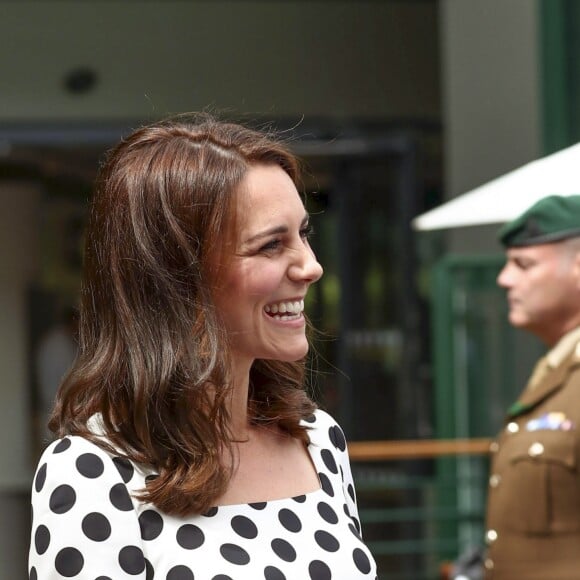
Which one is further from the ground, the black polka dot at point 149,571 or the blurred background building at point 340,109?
the blurred background building at point 340,109

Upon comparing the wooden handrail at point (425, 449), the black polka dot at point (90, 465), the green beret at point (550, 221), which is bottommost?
the wooden handrail at point (425, 449)

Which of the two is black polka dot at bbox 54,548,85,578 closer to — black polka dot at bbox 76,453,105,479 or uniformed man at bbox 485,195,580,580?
black polka dot at bbox 76,453,105,479

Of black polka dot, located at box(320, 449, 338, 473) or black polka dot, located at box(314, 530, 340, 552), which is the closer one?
black polka dot, located at box(314, 530, 340, 552)

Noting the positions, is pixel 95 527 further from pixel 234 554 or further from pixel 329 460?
pixel 329 460

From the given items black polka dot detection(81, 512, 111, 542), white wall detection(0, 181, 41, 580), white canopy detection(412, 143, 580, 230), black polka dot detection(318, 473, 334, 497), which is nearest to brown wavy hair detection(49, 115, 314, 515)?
black polka dot detection(81, 512, 111, 542)

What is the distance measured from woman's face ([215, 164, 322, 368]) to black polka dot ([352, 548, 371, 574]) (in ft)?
1.12

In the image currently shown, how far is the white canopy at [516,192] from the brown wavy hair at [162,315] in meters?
1.86

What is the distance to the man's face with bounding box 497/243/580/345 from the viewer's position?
4.51m


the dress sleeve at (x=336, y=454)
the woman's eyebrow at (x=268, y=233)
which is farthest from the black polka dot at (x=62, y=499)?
the dress sleeve at (x=336, y=454)

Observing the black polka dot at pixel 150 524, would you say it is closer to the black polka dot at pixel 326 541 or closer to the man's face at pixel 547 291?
Answer: the black polka dot at pixel 326 541

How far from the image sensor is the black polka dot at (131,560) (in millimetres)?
2027

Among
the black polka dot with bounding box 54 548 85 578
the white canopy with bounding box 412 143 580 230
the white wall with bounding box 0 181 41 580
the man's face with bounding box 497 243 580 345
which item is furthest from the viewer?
the white wall with bounding box 0 181 41 580

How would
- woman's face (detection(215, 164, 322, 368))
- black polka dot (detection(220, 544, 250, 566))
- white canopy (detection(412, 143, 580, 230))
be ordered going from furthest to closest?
white canopy (detection(412, 143, 580, 230)) → woman's face (detection(215, 164, 322, 368)) → black polka dot (detection(220, 544, 250, 566))

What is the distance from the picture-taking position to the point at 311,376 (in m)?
2.90
